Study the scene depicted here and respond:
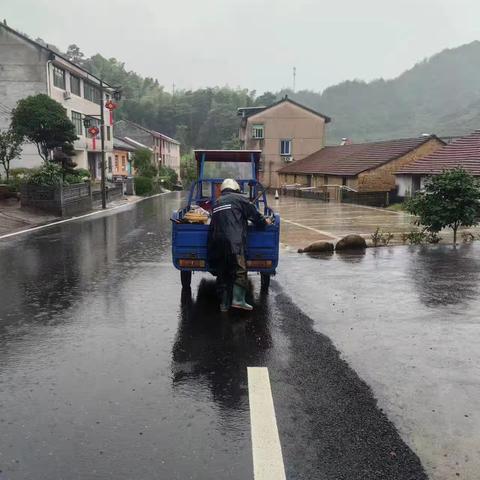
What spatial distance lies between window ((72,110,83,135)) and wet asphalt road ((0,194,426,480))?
116ft

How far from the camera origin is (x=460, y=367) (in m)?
4.93

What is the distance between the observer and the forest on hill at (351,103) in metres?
108

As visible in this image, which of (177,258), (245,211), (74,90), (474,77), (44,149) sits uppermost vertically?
(474,77)

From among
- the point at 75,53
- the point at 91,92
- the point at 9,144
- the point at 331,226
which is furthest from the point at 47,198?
the point at 75,53

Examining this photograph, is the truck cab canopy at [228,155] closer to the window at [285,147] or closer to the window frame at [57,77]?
the window frame at [57,77]

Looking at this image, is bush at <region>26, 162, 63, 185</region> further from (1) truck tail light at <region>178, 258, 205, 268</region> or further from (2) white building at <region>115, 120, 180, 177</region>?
(2) white building at <region>115, 120, 180, 177</region>

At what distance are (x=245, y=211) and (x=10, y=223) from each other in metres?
13.7

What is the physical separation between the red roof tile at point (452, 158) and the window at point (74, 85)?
2619 cm

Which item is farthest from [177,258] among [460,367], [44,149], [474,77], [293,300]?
[474,77]

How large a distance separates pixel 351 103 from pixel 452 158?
126 m

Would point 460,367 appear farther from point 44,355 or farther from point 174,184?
point 174,184

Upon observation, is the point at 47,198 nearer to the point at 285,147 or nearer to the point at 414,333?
the point at 414,333

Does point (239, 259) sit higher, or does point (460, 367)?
point (239, 259)

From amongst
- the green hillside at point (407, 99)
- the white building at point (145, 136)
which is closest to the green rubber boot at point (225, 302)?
the white building at point (145, 136)
